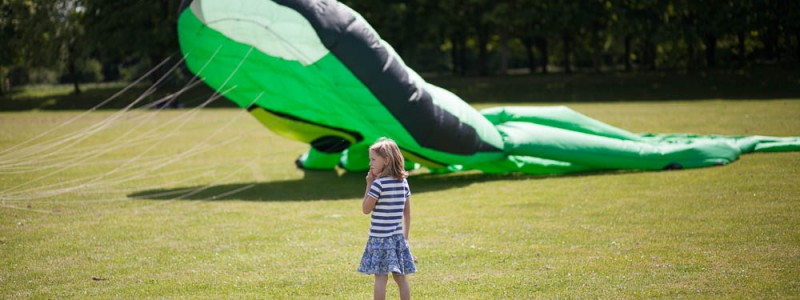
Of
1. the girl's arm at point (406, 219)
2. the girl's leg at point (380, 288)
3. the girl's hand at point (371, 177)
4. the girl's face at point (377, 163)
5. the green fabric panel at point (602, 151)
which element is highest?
the green fabric panel at point (602, 151)

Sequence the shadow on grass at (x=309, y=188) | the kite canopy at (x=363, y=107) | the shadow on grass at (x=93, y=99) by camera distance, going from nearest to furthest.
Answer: the kite canopy at (x=363, y=107) → the shadow on grass at (x=309, y=188) → the shadow on grass at (x=93, y=99)

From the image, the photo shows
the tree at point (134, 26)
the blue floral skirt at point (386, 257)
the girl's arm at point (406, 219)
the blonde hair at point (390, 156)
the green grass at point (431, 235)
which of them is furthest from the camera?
the tree at point (134, 26)

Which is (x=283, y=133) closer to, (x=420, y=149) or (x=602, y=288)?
(x=420, y=149)

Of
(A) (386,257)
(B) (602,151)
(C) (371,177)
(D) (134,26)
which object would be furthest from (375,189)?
(D) (134,26)

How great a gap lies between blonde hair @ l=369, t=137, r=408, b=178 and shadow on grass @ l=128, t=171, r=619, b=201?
636 cm

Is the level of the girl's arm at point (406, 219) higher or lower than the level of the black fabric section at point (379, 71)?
lower

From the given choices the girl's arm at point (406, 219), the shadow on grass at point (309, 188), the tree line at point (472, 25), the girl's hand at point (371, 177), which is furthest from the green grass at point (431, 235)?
the tree line at point (472, 25)

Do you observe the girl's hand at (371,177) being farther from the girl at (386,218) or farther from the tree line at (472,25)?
the tree line at (472,25)

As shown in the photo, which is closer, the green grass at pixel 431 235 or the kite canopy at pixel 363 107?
the green grass at pixel 431 235

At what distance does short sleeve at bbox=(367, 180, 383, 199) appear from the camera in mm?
5500

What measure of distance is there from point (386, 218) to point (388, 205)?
0.09 meters

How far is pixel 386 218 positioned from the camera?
5.59m

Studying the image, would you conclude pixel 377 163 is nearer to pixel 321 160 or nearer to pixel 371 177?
pixel 371 177

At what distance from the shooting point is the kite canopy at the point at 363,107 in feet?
37.1
